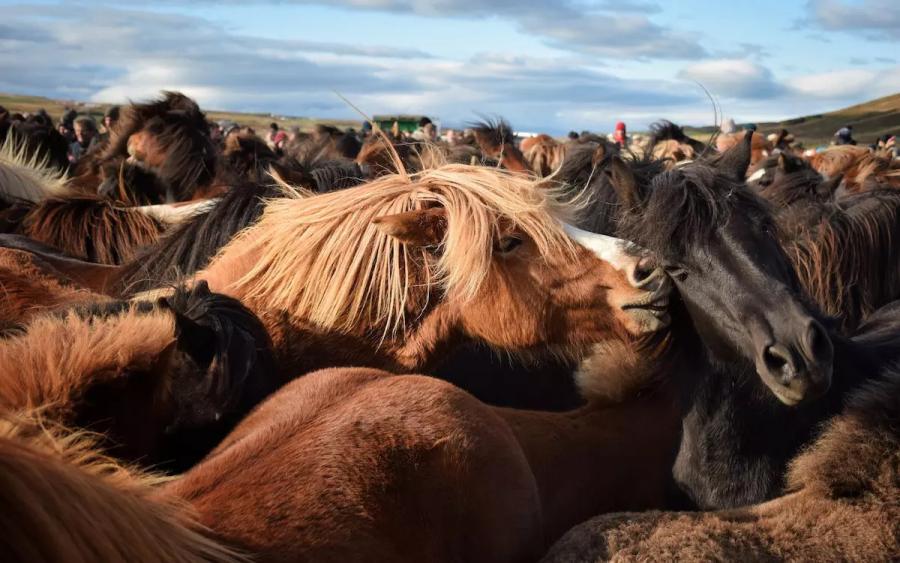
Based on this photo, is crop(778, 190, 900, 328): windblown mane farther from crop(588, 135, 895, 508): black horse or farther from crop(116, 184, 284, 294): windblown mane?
crop(116, 184, 284, 294): windblown mane

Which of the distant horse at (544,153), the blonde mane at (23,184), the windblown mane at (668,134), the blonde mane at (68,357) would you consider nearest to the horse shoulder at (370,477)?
the blonde mane at (68,357)

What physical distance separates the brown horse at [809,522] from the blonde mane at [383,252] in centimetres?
125

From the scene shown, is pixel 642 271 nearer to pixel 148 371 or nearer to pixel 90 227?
pixel 148 371

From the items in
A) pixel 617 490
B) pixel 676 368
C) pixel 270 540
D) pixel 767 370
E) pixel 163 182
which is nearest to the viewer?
pixel 270 540

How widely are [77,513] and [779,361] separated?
2.44 metres

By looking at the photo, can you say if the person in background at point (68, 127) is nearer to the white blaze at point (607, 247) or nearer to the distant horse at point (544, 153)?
the distant horse at point (544, 153)

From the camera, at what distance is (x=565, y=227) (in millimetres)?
3666

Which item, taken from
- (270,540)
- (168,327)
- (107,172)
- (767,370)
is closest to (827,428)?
(767,370)

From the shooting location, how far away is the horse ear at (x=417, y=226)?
3.45m

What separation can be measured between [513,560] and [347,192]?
187 cm

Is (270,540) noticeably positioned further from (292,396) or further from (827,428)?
(827,428)

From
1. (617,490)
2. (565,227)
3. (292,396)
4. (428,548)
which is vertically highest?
(565,227)

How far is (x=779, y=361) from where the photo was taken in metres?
3.12

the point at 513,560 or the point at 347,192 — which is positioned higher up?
the point at 347,192
